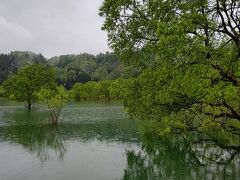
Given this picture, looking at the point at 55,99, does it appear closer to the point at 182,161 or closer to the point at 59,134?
the point at 59,134

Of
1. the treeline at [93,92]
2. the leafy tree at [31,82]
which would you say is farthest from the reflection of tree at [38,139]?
the treeline at [93,92]

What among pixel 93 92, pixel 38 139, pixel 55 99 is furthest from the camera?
pixel 93 92

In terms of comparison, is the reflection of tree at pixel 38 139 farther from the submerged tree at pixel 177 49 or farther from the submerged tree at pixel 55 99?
the submerged tree at pixel 177 49

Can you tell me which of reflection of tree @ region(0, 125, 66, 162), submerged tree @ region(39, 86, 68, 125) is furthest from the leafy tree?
reflection of tree @ region(0, 125, 66, 162)

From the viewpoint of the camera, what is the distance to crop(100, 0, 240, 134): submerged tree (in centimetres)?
1205

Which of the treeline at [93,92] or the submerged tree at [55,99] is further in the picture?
the treeline at [93,92]

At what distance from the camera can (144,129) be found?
41.1m

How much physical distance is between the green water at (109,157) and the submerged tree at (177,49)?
793cm

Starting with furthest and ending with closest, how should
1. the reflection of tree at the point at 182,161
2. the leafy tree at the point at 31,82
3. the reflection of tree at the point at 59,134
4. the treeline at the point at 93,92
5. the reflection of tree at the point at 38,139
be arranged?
the treeline at the point at 93,92
the leafy tree at the point at 31,82
the reflection of tree at the point at 59,134
the reflection of tree at the point at 38,139
the reflection of tree at the point at 182,161

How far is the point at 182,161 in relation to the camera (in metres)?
25.5

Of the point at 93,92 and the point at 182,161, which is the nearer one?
the point at 182,161

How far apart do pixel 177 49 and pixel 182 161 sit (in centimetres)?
1546

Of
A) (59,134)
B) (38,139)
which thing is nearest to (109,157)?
(38,139)

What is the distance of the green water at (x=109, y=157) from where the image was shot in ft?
72.0
